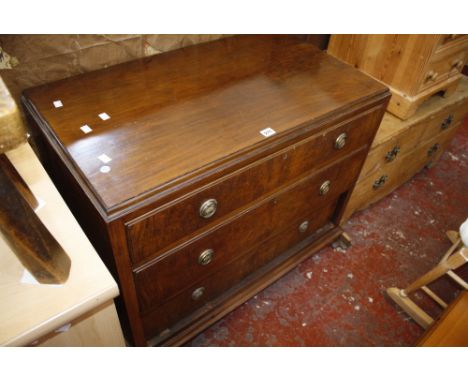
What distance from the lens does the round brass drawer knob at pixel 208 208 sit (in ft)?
3.26

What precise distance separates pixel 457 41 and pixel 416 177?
94cm

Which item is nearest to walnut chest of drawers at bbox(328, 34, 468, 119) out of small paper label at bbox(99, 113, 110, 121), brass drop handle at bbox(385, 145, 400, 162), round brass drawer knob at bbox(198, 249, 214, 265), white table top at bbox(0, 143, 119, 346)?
brass drop handle at bbox(385, 145, 400, 162)

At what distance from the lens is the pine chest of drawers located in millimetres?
893

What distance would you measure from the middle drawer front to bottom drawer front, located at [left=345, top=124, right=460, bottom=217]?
37 cm

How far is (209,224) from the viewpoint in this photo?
108 cm

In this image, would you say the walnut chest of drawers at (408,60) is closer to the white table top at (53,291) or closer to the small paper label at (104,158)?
the small paper label at (104,158)

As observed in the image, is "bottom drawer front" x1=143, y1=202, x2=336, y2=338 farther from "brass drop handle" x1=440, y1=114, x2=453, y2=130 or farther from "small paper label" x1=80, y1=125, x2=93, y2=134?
"brass drop handle" x1=440, y1=114, x2=453, y2=130

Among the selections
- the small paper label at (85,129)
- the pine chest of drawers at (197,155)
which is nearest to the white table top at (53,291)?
the pine chest of drawers at (197,155)

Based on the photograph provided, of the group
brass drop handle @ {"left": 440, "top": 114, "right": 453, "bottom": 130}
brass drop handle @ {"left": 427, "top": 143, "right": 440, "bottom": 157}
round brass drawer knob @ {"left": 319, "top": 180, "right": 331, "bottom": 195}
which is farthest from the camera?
brass drop handle @ {"left": 427, "top": 143, "right": 440, "bottom": 157}

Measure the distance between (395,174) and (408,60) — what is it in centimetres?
64

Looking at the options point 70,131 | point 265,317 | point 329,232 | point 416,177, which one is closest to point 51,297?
point 70,131

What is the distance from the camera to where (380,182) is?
198cm

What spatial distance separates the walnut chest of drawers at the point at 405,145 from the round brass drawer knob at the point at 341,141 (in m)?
0.44

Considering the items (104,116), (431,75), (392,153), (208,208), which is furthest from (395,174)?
(104,116)
